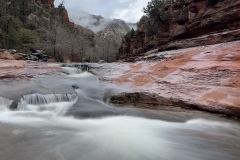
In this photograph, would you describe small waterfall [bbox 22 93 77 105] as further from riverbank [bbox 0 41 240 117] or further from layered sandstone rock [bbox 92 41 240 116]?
layered sandstone rock [bbox 92 41 240 116]

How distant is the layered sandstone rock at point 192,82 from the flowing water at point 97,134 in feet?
3.07

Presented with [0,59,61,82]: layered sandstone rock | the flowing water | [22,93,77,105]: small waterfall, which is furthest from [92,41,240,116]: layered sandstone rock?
[0,59,61,82]: layered sandstone rock

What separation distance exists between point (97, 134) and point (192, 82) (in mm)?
4715

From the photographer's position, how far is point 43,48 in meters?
44.7

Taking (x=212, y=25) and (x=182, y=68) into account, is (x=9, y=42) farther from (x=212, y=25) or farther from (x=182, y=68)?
(x=182, y=68)

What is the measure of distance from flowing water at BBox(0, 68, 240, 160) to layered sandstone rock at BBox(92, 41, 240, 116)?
934 millimetres

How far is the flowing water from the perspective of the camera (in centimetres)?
516

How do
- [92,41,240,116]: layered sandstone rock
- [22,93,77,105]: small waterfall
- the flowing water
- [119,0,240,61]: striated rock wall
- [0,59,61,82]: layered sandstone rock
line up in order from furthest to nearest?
1. [119,0,240,61]: striated rock wall
2. [0,59,61,82]: layered sandstone rock
3. [22,93,77,105]: small waterfall
4. [92,41,240,116]: layered sandstone rock
5. the flowing water

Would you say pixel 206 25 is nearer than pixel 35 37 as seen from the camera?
Yes

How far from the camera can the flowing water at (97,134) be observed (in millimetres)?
5164

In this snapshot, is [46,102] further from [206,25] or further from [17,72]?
[206,25]

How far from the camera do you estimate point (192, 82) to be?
963 cm

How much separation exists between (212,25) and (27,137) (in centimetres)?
1499

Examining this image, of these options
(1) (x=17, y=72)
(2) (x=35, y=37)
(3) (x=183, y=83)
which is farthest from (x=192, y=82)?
(2) (x=35, y=37)
